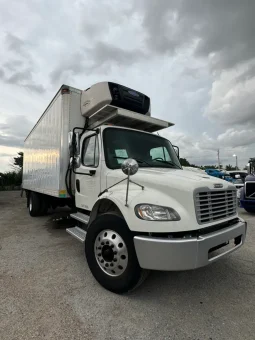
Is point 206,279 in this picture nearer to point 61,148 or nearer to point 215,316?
point 215,316

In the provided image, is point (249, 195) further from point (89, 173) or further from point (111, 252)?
point (111, 252)

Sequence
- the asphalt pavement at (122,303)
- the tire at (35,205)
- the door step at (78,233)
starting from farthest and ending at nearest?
the tire at (35,205)
the door step at (78,233)
the asphalt pavement at (122,303)

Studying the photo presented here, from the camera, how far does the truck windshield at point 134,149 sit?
358cm

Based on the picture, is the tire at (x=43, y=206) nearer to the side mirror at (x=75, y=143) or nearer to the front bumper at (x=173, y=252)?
the side mirror at (x=75, y=143)

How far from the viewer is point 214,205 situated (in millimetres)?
2719

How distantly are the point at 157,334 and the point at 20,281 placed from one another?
2.03 m

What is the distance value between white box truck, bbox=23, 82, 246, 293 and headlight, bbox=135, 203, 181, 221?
11 mm

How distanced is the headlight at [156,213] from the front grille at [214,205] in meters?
0.29

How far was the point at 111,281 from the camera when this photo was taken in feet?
8.79

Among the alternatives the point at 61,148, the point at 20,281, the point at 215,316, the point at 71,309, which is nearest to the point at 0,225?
the point at 61,148

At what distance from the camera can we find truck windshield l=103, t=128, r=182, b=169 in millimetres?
3576

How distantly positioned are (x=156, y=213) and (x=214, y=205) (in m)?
0.81

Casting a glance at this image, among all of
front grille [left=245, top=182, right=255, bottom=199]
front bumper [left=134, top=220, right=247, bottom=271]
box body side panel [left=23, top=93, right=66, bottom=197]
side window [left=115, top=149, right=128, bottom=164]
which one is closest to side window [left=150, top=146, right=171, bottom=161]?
side window [left=115, top=149, right=128, bottom=164]

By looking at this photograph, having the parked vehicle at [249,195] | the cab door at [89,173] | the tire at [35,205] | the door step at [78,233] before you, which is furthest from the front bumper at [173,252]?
the parked vehicle at [249,195]
